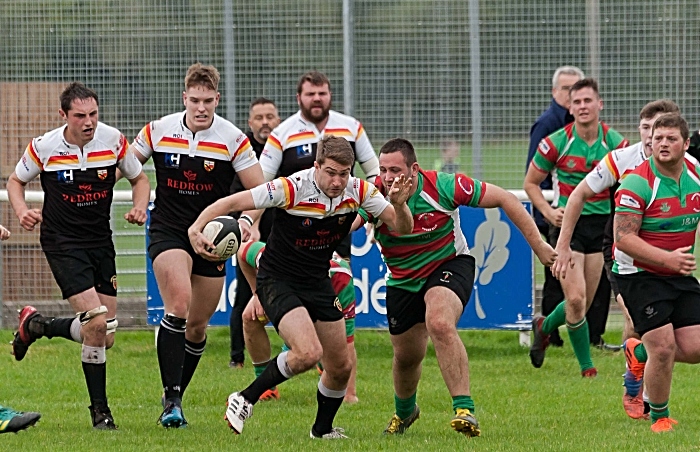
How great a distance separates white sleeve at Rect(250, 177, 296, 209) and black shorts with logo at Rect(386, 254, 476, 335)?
3.27 ft

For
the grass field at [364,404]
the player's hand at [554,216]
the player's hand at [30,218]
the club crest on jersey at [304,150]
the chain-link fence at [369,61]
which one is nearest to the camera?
the grass field at [364,404]

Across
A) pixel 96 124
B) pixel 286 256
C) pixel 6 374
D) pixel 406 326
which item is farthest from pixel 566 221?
pixel 6 374

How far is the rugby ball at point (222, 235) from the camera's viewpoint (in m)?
7.80

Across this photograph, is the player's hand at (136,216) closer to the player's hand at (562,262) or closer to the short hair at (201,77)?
the short hair at (201,77)

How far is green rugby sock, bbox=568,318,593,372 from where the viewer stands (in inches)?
438

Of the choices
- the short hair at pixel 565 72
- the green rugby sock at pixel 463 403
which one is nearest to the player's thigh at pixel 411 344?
the green rugby sock at pixel 463 403

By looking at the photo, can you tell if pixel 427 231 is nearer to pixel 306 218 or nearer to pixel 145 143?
pixel 306 218

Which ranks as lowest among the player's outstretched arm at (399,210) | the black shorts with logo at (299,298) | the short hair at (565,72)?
the black shorts with logo at (299,298)

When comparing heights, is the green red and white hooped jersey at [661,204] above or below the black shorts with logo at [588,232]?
above

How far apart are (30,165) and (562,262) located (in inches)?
146

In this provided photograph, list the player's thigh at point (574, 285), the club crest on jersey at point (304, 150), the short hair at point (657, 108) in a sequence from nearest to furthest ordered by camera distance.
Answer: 1. the short hair at point (657, 108)
2. the club crest on jersey at point (304, 150)
3. the player's thigh at point (574, 285)

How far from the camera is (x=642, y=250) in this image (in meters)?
7.99

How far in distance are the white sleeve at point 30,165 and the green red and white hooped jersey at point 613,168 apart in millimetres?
3800

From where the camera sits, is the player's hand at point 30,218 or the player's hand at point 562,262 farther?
the player's hand at point 562,262
